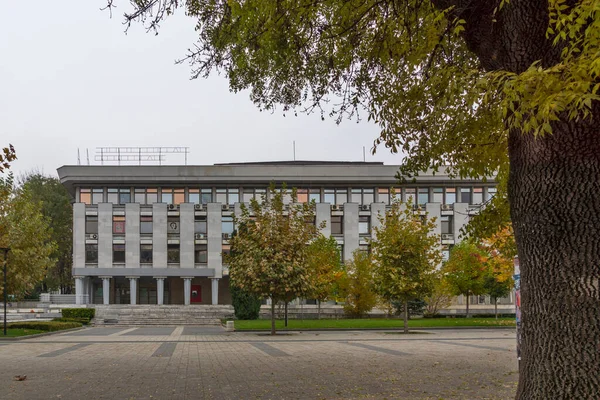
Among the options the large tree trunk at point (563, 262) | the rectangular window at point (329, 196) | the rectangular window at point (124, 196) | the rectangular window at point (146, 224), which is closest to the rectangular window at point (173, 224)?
the rectangular window at point (146, 224)

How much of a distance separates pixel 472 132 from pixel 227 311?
47476mm

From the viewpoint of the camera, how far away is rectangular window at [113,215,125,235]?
61759 mm

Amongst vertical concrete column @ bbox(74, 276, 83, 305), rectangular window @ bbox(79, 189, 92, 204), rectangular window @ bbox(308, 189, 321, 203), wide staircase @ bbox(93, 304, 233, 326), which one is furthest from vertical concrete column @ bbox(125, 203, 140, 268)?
rectangular window @ bbox(308, 189, 321, 203)

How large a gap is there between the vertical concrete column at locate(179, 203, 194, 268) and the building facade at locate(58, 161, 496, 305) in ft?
0.33

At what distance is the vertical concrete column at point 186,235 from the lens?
61750 mm

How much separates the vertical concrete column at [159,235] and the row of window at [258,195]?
8.17ft

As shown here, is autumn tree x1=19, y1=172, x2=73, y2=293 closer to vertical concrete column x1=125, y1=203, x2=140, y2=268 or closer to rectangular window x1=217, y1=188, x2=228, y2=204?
vertical concrete column x1=125, y1=203, x2=140, y2=268

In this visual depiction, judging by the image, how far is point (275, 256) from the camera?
27484 mm

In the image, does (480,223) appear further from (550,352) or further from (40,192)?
(40,192)

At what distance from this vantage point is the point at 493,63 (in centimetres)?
618

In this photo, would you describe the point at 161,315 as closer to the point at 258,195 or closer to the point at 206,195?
the point at 206,195

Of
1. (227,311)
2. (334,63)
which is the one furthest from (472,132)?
(227,311)

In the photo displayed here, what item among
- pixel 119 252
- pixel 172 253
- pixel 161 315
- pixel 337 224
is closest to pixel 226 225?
pixel 172 253

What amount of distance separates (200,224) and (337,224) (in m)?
13.9
